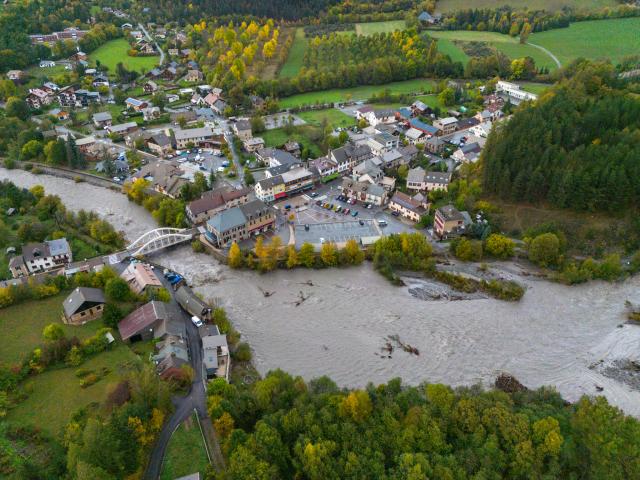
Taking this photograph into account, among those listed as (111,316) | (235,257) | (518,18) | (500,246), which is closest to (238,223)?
(235,257)

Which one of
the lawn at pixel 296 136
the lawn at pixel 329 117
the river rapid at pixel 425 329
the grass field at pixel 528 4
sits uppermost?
the grass field at pixel 528 4

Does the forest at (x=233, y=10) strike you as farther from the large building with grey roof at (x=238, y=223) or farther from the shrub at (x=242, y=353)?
the shrub at (x=242, y=353)

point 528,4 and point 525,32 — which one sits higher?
point 528,4

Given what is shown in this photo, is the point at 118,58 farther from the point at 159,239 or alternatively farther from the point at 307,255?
the point at 307,255

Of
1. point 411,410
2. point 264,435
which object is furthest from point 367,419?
point 264,435

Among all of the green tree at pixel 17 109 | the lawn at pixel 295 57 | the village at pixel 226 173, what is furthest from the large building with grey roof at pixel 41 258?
the lawn at pixel 295 57

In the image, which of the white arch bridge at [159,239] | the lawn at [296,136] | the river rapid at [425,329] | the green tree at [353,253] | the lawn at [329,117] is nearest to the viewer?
the river rapid at [425,329]
